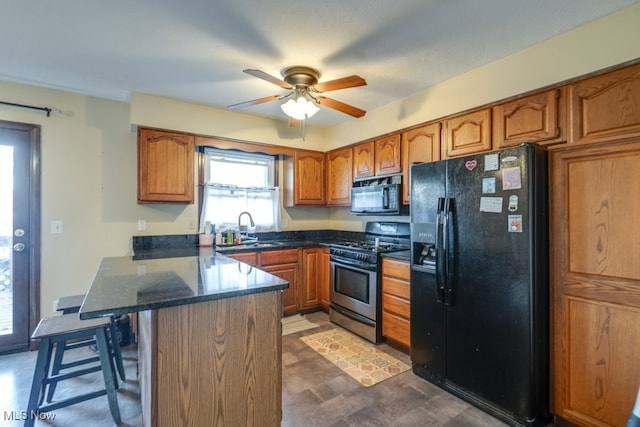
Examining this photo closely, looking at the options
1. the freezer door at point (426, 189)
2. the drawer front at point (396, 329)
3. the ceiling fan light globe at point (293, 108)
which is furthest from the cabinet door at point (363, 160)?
the drawer front at point (396, 329)

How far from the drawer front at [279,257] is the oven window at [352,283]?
571mm

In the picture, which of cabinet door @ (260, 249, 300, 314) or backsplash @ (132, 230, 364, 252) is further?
cabinet door @ (260, 249, 300, 314)

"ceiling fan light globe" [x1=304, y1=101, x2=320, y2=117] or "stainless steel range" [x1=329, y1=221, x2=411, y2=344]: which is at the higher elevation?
"ceiling fan light globe" [x1=304, y1=101, x2=320, y2=117]

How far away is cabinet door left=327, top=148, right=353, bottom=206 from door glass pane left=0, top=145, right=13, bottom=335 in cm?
336

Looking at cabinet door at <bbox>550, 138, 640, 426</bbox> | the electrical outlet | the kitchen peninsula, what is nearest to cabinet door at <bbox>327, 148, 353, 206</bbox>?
cabinet door at <bbox>550, 138, 640, 426</bbox>

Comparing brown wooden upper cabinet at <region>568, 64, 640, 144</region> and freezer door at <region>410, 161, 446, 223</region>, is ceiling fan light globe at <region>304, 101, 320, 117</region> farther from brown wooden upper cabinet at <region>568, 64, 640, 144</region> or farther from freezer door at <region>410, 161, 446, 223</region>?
brown wooden upper cabinet at <region>568, 64, 640, 144</region>

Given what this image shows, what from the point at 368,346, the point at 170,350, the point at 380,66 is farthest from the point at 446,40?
the point at 368,346

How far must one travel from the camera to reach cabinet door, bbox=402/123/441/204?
9.22 feet

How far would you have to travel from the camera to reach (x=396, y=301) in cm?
283

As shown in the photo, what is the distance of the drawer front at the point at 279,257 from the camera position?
11.5ft

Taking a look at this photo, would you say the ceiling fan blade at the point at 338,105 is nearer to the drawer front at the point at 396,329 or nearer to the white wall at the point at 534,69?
the white wall at the point at 534,69

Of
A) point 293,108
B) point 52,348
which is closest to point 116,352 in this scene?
point 52,348

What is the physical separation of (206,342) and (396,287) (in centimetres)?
192

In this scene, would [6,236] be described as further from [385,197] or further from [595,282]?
[595,282]
